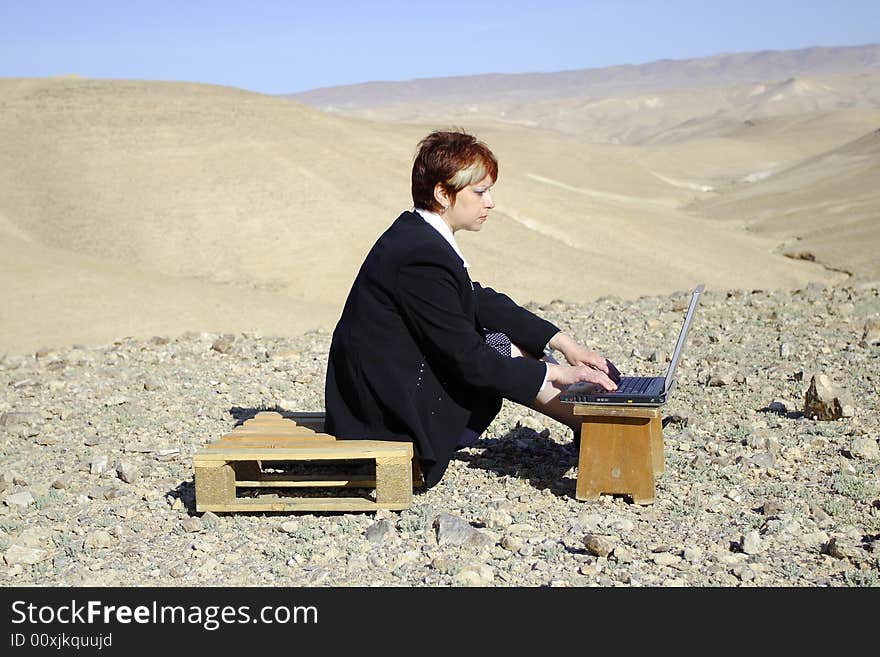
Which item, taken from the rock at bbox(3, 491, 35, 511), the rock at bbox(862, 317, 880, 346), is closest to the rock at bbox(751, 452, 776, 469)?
the rock at bbox(862, 317, 880, 346)

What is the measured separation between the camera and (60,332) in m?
10.2

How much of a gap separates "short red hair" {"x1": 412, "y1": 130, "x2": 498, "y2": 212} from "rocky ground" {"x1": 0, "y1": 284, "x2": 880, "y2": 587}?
4.22ft

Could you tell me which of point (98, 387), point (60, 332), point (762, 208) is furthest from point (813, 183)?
point (98, 387)

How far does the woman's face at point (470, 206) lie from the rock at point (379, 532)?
1.20 m

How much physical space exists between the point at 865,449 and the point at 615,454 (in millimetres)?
1321

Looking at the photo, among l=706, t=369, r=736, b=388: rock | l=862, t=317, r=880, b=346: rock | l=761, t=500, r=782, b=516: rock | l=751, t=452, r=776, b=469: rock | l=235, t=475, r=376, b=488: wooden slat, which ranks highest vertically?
l=862, t=317, r=880, b=346: rock

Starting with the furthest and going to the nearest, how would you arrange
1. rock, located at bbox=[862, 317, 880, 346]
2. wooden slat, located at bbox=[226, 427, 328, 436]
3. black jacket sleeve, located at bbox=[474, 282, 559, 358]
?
rock, located at bbox=[862, 317, 880, 346] < black jacket sleeve, located at bbox=[474, 282, 559, 358] < wooden slat, located at bbox=[226, 427, 328, 436]

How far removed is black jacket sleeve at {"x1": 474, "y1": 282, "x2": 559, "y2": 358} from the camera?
4.51m

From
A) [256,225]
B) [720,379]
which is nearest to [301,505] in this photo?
[720,379]

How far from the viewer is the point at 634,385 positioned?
169 inches

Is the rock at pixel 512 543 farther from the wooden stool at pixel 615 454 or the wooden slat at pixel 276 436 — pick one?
the wooden slat at pixel 276 436

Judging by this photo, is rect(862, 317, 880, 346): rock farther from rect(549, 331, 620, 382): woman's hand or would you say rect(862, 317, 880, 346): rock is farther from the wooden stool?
the wooden stool
